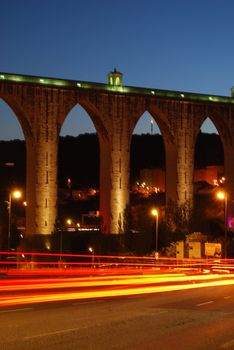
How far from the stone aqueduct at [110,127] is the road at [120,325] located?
4196cm

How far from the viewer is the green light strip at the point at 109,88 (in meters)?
60.2

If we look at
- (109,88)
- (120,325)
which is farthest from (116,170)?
(120,325)

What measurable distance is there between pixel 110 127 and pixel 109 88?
3.88 m

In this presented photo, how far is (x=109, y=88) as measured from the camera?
65.6 metres

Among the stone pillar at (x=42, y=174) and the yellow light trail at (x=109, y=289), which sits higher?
the stone pillar at (x=42, y=174)

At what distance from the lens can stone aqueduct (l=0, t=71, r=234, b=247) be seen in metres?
60.6

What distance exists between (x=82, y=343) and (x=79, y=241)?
59926mm

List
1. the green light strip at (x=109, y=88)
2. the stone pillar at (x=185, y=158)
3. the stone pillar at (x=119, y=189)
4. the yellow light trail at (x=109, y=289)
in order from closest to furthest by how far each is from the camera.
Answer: the yellow light trail at (x=109, y=289), the green light strip at (x=109, y=88), the stone pillar at (x=119, y=189), the stone pillar at (x=185, y=158)

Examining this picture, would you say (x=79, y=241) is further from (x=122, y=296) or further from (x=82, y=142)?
(x=82, y=142)

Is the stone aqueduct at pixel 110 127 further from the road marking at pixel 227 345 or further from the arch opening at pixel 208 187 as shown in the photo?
the road marking at pixel 227 345

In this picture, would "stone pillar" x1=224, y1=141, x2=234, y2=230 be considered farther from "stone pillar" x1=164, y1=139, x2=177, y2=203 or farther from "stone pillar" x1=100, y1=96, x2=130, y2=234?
"stone pillar" x1=100, y1=96, x2=130, y2=234

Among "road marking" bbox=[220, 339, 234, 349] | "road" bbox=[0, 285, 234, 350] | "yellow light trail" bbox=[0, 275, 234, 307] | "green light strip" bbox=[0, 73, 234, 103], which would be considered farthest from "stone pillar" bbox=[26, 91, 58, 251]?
"road marking" bbox=[220, 339, 234, 349]

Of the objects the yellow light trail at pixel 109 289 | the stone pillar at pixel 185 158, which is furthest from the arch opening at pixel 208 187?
the yellow light trail at pixel 109 289

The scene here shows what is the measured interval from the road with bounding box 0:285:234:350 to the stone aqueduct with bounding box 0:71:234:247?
4196 cm
